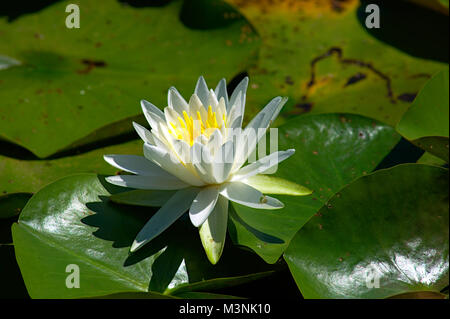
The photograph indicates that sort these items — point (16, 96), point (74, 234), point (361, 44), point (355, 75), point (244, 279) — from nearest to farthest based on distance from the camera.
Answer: point (244, 279) < point (74, 234) < point (16, 96) < point (355, 75) < point (361, 44)

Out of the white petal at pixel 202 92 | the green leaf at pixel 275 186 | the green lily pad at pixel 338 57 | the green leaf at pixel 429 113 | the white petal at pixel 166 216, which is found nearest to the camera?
the white petal at pixel 166 216

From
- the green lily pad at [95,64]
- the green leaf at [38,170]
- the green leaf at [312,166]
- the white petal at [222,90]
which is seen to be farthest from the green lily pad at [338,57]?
the green leaf at [38,170]

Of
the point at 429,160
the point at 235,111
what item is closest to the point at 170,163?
the point at 235,111

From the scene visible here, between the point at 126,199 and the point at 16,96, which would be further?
the point at 16,96

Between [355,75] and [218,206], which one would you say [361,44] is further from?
[218,206]

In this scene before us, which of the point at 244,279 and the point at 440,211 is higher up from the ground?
the point at 440,211

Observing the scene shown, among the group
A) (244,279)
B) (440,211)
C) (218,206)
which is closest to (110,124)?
(218,206)

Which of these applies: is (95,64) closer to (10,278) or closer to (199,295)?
(10,278)

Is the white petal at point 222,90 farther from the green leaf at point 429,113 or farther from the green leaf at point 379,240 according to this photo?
the green leaf at point 429,113
